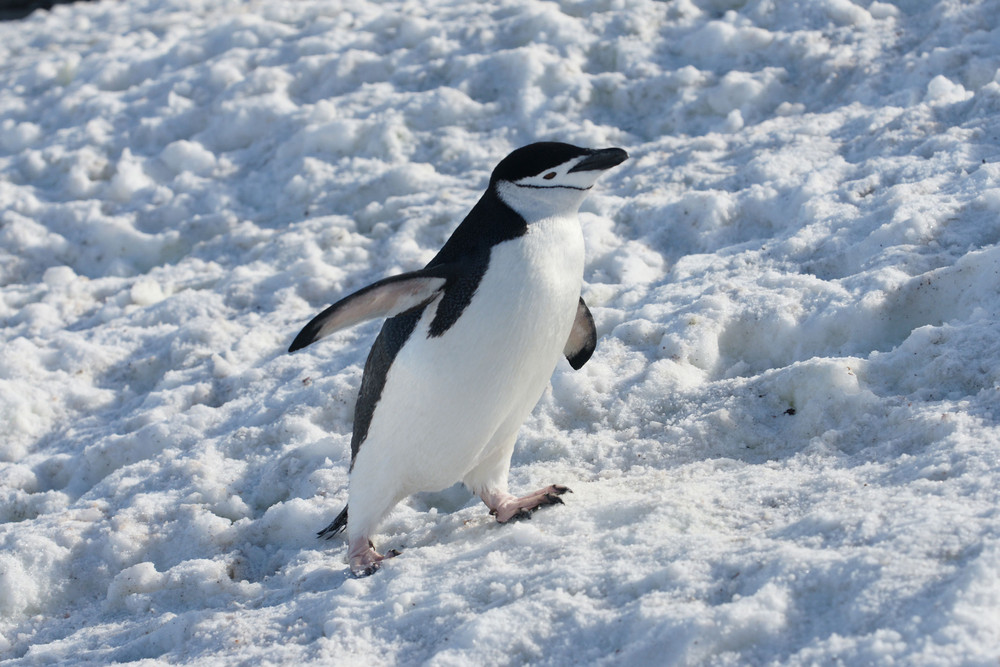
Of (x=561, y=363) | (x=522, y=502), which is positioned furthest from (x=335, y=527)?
(x=561, y=363)

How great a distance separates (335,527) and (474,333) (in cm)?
86

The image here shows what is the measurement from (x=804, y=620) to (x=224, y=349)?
312 cm

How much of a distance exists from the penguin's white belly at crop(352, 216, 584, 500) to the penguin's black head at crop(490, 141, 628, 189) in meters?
0.12

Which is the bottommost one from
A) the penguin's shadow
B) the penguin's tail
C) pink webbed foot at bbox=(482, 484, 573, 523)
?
the penguin's shadow

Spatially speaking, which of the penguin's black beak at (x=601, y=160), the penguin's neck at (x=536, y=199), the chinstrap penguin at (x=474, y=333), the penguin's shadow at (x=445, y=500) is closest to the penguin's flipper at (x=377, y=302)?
the chinstrap penguin at (x=474, y=333)

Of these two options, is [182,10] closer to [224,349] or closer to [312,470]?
[224,349]

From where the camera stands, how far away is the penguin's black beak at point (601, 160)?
2.78 metres

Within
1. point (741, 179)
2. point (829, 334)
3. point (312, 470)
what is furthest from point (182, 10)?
point (829, 334)

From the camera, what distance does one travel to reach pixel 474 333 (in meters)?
2.73

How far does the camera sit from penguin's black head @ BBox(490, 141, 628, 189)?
9.16 ft

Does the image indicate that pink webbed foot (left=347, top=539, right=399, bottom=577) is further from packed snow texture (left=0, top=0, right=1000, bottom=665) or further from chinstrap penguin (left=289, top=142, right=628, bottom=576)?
packed snow texture (left=0, top=0, right=1000, bottom=665)

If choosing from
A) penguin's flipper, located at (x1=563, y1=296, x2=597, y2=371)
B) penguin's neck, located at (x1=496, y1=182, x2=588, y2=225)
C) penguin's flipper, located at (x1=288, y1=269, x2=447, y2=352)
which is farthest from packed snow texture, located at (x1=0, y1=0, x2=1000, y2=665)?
penguin's neck, located at (x1=496, y1=182, x2=588, y2=225)

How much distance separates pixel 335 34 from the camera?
22.2 feet

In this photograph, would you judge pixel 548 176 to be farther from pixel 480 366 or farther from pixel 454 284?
pixel 480 366
